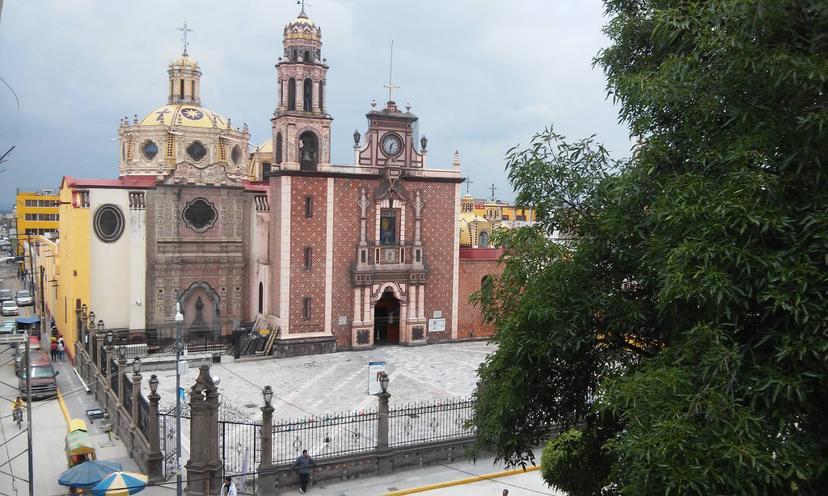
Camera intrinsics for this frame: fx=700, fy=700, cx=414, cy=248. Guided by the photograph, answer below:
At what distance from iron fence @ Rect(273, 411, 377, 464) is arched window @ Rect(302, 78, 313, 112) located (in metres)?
17.3

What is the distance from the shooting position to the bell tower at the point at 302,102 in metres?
31.1

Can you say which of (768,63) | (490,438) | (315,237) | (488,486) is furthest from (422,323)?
(768,63)

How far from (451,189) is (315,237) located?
278 inches

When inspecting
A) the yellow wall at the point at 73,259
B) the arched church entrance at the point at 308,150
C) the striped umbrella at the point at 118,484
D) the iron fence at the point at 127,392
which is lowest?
the striped umbrella at the point at 118,484

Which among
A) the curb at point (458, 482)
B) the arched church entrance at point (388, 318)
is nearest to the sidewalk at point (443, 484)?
the curb at point (458, 482)

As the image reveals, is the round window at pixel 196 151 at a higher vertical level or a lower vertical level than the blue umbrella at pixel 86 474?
higher

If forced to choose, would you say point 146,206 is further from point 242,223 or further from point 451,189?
point 451,189

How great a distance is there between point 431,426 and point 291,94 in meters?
19.1

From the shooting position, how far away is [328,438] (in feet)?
53.1

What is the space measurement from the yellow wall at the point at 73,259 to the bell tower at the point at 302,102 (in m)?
8.53

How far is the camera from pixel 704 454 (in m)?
6.00

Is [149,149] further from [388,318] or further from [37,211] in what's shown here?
[37,211]

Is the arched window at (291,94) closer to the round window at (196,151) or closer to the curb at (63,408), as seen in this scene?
the round window at (196,151)

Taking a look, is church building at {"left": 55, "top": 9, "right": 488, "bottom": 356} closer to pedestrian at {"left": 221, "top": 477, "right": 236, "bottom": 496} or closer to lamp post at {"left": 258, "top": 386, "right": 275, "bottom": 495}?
lamp post at {"left": 258, "top": 386, "right": 275, "bottom": 495}
